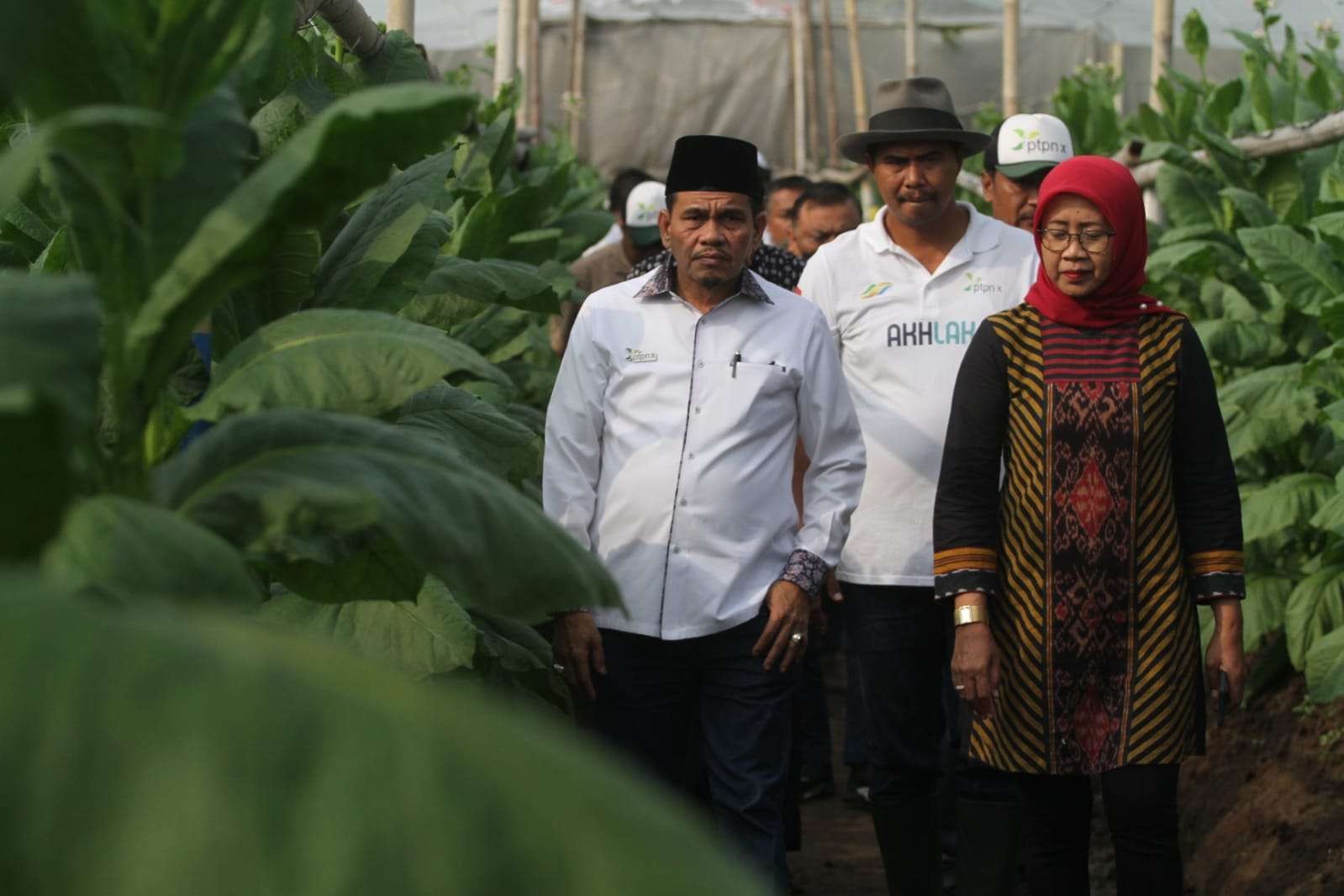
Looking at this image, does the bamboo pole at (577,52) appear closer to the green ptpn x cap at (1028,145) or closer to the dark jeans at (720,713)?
the green ptpn x cap at (1028,145)

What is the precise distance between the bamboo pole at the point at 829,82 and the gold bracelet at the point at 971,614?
2246 centimetres

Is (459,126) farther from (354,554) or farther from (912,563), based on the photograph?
(912,563)

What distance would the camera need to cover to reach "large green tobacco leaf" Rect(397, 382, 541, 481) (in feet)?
9.59

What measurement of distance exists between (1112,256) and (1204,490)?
50 cm

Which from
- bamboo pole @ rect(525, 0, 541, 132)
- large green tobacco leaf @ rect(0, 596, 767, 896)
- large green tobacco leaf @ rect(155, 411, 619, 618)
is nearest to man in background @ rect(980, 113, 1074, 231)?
large green tobacco leaf @ rect(155, 411, 619, 618)

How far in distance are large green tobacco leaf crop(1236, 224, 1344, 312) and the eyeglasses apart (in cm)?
223

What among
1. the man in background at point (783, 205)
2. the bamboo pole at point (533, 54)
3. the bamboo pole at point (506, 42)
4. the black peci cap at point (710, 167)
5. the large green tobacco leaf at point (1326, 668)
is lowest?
the large green tobacco leaf at point (1326, 668)

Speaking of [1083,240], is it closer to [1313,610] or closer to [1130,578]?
[1130,578]

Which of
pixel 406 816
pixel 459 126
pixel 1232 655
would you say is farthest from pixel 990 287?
pixel 406 816

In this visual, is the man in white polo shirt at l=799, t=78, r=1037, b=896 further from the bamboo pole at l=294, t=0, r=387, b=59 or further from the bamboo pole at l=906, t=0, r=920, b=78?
the bamboo pole at l=906, t=0, r=920, b=78

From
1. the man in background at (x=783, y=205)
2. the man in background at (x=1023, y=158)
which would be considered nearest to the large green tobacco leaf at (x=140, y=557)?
the man in background at (x=1023, y=158)

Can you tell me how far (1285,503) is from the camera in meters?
6.11

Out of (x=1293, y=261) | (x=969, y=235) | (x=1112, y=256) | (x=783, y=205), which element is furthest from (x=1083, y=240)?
(x=783, y=205)

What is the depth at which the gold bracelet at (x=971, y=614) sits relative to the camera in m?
3.96
